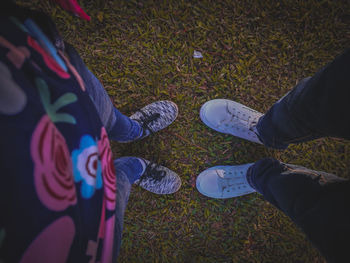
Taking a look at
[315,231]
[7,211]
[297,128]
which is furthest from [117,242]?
[297,128]

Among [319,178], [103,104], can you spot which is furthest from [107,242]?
[319,178]

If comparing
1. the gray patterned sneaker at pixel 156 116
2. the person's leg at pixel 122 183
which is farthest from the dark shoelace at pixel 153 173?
the gray patterned sneaker at pixel 156 116

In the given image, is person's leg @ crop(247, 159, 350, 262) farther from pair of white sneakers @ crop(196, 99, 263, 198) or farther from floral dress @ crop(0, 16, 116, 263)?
floral dress @ crop(0, 16, 116, 263)

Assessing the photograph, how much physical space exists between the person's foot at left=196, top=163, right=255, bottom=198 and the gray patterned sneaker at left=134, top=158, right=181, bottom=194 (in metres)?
0.21

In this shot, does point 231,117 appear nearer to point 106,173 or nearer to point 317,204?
point 317,204

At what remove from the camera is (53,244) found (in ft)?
1.34

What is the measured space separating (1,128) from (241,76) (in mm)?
1516

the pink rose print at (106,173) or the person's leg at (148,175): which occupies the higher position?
the pink rose print at (106,173)

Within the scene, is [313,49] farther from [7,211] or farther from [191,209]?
[7,211]

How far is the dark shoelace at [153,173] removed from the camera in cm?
134

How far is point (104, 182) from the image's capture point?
22.5 inches

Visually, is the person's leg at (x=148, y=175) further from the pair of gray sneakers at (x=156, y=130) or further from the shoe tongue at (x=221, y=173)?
the shoe tongue at (x=221, y=173)

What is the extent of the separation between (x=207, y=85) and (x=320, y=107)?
2.81 feet

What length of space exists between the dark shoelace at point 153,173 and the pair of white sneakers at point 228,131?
31 cm
